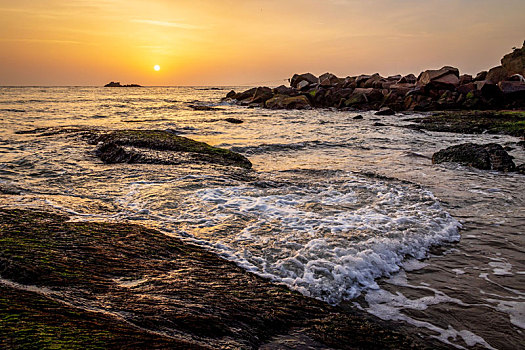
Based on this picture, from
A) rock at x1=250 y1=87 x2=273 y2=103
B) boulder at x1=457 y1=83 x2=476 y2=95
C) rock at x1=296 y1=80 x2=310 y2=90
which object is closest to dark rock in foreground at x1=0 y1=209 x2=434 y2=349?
boulder at x1=457 y1=83 x2=476 y2=95

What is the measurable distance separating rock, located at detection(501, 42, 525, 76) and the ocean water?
24.0 metres

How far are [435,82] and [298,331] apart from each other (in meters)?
28.2

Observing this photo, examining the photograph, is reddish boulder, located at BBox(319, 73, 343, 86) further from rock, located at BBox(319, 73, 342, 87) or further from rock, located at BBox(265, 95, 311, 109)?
rock, located at BBox(265, 95, 311, 109)

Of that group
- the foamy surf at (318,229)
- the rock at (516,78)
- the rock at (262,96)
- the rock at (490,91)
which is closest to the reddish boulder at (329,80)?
the rock at (262,96)

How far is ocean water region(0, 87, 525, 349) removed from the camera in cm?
275

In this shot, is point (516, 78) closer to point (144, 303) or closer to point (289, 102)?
point (289, 102)

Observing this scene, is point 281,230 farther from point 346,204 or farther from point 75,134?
point 75,134

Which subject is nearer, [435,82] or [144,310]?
[144,310]

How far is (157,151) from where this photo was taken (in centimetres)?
791

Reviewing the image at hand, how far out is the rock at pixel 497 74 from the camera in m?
25.5

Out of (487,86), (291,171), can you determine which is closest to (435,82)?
(487,86)

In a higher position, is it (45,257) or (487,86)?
(487,86)

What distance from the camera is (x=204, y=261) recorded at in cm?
313

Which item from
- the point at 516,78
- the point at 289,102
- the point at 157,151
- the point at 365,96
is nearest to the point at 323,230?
the point at 157,151
